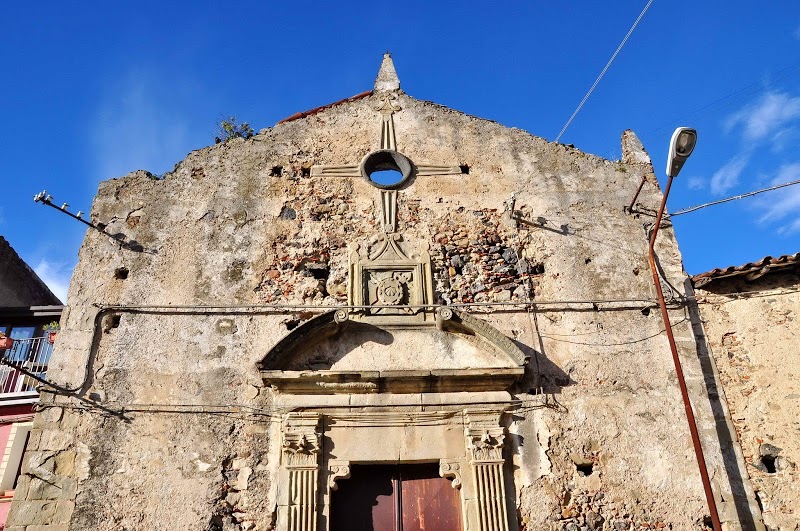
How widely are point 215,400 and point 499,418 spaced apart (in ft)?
9.68

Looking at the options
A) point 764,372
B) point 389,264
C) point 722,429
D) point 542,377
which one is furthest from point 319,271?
point 764,372

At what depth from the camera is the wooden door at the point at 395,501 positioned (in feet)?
20.8

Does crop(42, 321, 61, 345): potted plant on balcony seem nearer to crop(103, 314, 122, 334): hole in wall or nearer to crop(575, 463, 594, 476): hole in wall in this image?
crop(103, 314, 122, 334): hole in wall

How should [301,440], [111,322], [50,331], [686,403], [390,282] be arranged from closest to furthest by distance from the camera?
[301,440], [686,403], [111,322], [390,282], [50,331]

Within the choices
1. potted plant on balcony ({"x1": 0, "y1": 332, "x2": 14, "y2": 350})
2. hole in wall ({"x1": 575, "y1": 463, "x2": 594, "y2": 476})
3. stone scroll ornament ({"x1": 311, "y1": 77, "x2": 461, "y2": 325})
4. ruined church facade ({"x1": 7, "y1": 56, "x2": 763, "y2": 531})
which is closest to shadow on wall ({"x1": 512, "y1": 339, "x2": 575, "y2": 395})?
ruined church facade ({"x1": 7, "y1": 56, "x2": 763, "y2": 531})

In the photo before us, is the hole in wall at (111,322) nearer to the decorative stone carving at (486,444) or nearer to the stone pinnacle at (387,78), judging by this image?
the decorative stone carving at (486,444)

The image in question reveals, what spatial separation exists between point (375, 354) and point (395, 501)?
1.55 metres

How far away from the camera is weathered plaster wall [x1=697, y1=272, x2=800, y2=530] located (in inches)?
256

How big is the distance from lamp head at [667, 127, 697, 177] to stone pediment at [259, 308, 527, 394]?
8.22ft

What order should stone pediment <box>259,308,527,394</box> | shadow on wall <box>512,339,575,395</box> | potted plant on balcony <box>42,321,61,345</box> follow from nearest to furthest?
1. stone pediment <box>259,308,527,394</box>
2. shadow on wall <box>512,339,575,395</box>
3. potted plant on balcony <box>42,321,61,345</box>

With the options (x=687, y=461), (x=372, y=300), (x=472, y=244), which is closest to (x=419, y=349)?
(x=372, y=300)

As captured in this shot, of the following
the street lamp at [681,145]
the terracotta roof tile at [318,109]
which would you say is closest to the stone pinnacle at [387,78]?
the terracotta roof tile at [318,109]

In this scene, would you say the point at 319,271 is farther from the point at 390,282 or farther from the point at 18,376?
the point at 18,376

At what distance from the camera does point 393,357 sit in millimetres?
7137
